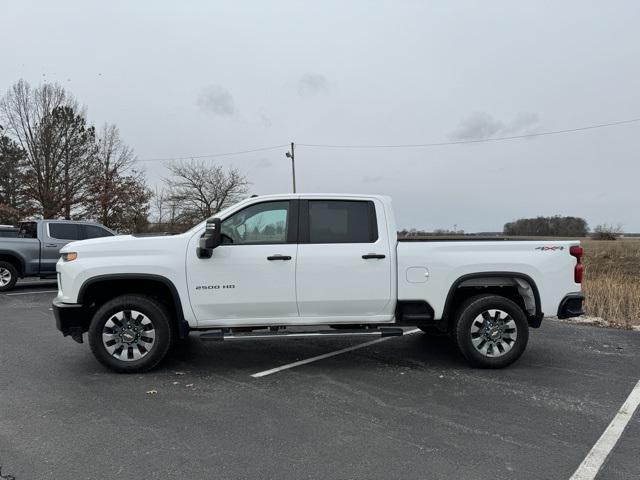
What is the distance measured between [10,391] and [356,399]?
3.32 metres

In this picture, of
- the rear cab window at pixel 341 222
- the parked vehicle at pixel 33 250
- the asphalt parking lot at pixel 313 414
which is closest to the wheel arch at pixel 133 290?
the asphalt parking lot at pixel 313 414

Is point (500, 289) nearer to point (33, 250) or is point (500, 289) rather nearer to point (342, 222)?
point (342, 222)

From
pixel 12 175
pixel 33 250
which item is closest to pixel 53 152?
pixel 12 175

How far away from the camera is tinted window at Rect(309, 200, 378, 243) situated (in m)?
5.23

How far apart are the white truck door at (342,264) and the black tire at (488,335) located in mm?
849

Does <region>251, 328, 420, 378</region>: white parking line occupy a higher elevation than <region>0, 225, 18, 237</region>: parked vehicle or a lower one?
lower

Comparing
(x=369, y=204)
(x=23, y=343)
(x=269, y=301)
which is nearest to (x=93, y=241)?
(x=269, y=301)

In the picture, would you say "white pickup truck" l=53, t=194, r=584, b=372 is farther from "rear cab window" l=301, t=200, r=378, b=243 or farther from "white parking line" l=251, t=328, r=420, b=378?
"white parking line" l=251, t=328, r=420, b=378

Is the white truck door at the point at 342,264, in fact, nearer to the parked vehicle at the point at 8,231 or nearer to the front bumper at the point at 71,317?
the front bumper at the point at 71,317

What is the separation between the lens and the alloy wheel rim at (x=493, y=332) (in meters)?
5.29

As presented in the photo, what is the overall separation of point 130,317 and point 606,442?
4459mm

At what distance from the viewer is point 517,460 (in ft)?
10.8

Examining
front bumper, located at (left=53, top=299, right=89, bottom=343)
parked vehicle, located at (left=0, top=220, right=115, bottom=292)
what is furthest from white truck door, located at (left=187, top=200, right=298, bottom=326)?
parked vehicle, located at (left=0, top=220, right=115, bottom=292)

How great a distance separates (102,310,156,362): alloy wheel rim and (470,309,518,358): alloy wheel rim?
352 cm
